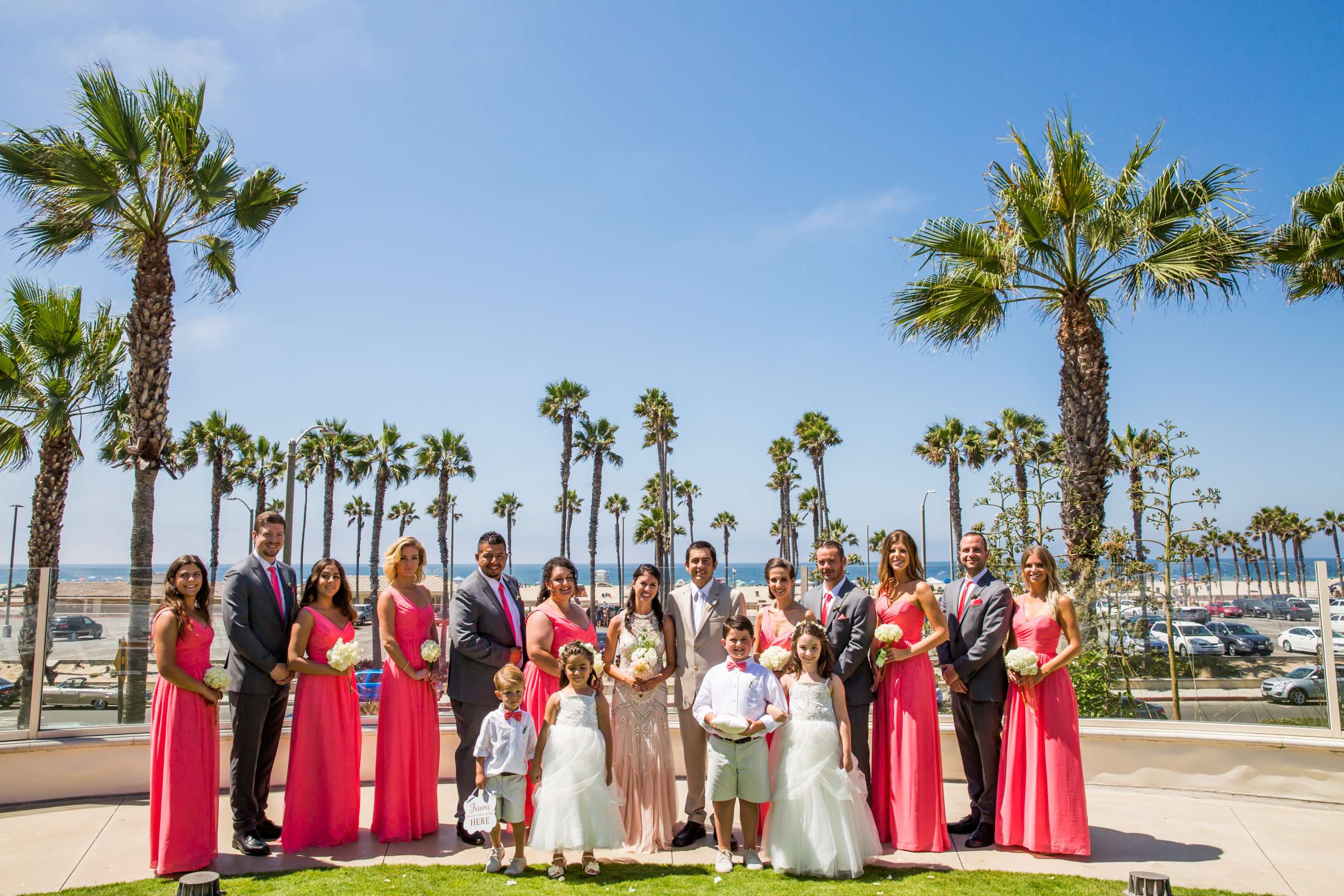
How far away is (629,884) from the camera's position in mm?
→ 5438

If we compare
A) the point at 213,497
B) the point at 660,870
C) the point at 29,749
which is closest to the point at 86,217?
the point at 29,749

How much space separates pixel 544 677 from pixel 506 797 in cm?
102

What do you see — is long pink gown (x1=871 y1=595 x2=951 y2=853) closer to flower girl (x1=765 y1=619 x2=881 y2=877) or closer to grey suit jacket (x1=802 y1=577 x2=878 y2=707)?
grey suit jacket (x1=802 y1=577 x2=878 y2=707)

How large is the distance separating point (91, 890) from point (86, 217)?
958cm

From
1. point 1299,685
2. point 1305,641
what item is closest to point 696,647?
point 1299,685

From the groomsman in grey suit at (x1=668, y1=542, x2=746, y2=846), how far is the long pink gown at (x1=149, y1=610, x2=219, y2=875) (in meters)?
3.31

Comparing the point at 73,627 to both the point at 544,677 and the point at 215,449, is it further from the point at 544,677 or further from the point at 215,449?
the point at 215,449

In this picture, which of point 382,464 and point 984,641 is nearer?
point 984,641

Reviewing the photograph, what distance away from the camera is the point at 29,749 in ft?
25.0

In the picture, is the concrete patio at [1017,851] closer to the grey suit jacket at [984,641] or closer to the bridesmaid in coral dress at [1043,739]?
the bridesmaid in coral dress at [1043,739]

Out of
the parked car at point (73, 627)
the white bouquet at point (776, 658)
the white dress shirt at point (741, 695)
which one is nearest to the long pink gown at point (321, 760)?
the white dress shirt at point (741, 695)

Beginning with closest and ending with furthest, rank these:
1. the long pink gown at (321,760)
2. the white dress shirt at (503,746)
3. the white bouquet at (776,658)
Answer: the white dress shirt at (503,746)
the white bouquet at (776,658)
the long pink gown at (321,760)

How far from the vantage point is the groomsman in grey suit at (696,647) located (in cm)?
654

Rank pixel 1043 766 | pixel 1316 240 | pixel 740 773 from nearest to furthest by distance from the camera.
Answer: pixel 740 773, pixel 1043 766, pixel 1316 240
